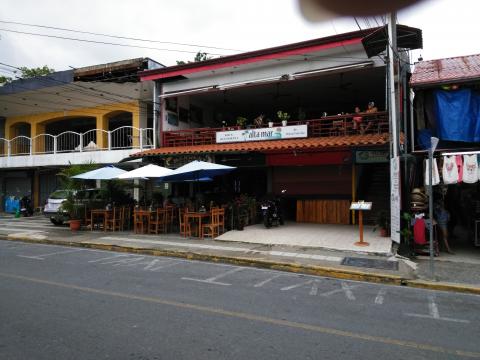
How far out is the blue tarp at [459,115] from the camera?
1078cm

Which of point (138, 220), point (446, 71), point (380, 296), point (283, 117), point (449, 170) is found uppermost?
point (446, 71)

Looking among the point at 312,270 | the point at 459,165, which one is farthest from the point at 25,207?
the point at 459,165

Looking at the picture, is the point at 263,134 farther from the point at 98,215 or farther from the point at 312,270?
the point at 312,270

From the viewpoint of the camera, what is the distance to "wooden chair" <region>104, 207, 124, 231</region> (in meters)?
14.4

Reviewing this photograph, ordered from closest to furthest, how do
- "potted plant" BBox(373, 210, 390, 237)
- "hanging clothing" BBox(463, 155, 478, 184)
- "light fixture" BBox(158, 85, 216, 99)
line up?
"hanging clothing" BBox(463, 155, 478, 184) → "potted plant" BBox(373, 210, 390, 237) → "light fixture" BBox(158, 85, 216, 99)

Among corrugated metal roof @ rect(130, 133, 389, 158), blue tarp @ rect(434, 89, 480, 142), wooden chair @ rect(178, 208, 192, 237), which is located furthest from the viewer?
wooden chair @ rect(178, 208, 192, 237)

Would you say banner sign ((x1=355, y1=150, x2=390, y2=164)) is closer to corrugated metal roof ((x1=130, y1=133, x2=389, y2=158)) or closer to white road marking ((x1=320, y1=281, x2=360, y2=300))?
corrugated metal roof ((x1=130, y1=133, x2=389, y2=158))

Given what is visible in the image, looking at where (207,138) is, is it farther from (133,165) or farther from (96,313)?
(96,313)

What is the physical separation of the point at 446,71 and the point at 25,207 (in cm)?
2090

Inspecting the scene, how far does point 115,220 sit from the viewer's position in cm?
1450

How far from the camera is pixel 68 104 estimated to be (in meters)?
21.5

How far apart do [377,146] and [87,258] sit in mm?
8864

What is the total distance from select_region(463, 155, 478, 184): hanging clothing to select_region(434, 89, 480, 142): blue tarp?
4.32 ft

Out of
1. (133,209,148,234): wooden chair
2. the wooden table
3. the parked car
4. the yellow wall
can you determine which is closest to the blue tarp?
the wooden table
